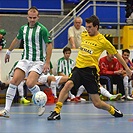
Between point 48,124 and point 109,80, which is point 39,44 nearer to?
point 48,124

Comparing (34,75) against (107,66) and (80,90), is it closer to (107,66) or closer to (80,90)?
(80,90)

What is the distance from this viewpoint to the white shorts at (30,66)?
7746 millimetres

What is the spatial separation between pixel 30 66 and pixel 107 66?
5.48 meters

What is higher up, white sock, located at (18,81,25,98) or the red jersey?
the red jersey

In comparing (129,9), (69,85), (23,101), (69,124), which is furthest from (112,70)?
(69,124)

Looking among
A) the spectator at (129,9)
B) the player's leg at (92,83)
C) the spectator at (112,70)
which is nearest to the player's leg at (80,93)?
the spectator at (112,70)

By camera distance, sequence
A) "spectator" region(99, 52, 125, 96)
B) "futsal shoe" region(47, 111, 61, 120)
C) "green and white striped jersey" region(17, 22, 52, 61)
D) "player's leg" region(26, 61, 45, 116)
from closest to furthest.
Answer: "futsal shoe" region(47, 111, 61, 120) → "player's leg" region(26, 61, 45, 116) → "green and white striped jersey" region(17, 22, 52, 61) → "spectator" region(99, 52, 125, 96)

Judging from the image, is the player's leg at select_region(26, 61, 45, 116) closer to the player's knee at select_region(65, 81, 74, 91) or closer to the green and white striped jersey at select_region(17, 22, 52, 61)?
the green and white striped jersey at select_region(17, 22, 52, 61)

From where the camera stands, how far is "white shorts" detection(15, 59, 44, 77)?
7746 millimetres

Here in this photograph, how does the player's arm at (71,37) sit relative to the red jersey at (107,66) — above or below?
above

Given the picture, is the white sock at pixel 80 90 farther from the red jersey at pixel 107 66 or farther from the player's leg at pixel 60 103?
the player's leg at pixel 60 103

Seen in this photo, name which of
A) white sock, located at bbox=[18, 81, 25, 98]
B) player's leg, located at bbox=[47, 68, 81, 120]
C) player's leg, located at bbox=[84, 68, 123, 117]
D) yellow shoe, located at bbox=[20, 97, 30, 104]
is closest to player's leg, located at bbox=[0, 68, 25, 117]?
player's leg, located at bbox=[47, 68, 81, 120]

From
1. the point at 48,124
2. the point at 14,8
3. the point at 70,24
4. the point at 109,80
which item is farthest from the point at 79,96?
the point at 48,124

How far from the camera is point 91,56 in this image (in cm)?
746
